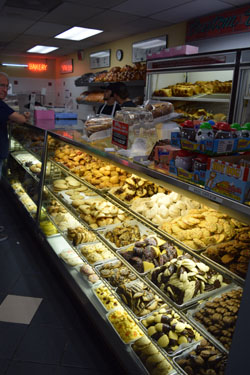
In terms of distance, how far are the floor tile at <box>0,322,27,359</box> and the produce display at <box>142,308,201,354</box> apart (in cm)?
102

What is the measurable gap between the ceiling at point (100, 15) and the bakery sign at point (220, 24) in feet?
0.35

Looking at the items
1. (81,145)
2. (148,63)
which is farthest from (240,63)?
(81,145)

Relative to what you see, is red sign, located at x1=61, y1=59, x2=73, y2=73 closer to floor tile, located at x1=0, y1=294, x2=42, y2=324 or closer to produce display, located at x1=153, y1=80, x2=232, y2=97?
produce display, located at x1=153, y1=80, x2=232, y2=97

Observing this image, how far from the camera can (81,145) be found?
2.31m

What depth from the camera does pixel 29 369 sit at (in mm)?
1942

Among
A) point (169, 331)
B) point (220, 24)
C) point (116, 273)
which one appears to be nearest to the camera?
point (169, 331)

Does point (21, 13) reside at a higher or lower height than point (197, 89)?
higher

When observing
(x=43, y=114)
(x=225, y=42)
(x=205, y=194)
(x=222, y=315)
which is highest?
(x=225, y=42)

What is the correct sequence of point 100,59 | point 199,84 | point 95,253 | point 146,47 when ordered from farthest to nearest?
1. point 100,59
2. point 146,47
3. point 199,84
4. point 95,253

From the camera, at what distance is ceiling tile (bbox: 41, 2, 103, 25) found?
4633 mm

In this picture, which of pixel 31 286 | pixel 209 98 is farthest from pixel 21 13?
pixel 31 286

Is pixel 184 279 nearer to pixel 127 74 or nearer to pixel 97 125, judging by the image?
pixel 97 125

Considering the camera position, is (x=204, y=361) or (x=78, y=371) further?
(x=78, y=371)

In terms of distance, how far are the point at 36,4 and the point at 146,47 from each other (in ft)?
7.57
